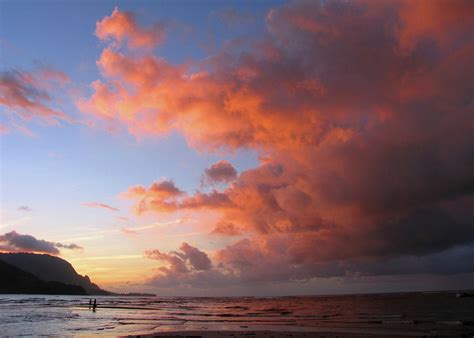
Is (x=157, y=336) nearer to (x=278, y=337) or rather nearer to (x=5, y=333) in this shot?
(x=278, y=337)

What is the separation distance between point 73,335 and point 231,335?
1716cm

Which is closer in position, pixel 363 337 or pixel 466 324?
pixel 363 337

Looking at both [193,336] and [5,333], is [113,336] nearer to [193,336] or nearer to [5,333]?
[193,336]

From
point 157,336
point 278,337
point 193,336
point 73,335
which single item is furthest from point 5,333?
point 278,337

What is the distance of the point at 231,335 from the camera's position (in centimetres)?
Answer: 4047

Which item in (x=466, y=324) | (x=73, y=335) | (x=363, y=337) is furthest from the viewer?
(x=466, y=324)

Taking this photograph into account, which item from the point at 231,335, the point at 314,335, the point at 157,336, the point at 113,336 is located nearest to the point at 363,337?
the point at 314,335

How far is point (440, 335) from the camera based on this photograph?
3884 cm

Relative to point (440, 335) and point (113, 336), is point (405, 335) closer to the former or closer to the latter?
point (440, 335)

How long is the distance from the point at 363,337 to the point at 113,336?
26.1m

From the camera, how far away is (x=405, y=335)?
40.2 m

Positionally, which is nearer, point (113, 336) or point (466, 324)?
point (113, 336)

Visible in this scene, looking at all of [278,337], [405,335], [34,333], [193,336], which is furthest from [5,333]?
[405,335]

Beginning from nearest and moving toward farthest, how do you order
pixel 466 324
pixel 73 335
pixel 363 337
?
pixel 363 337
pixel 73 335
pixel 466 324
